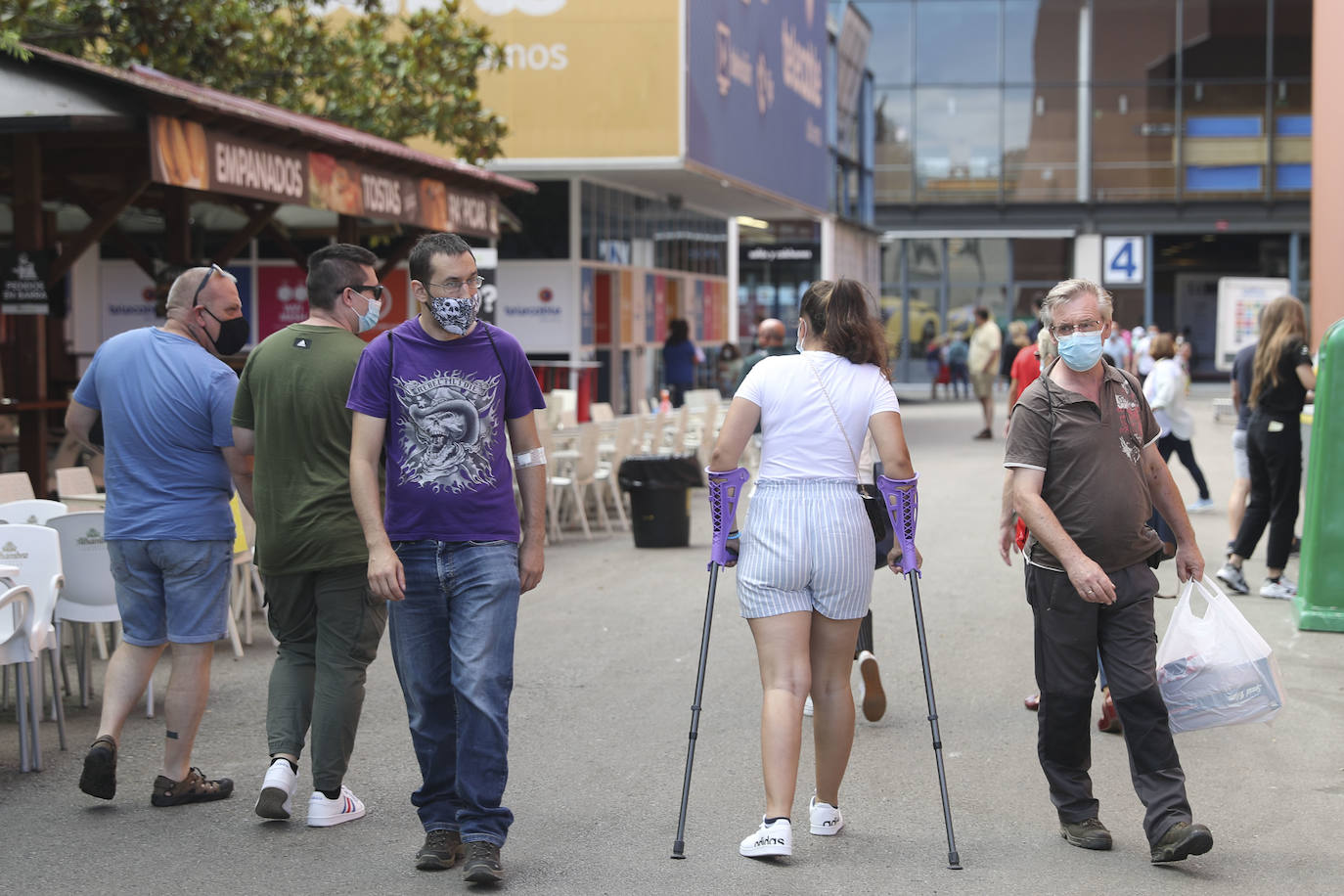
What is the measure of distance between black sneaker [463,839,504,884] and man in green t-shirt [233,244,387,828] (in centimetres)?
81

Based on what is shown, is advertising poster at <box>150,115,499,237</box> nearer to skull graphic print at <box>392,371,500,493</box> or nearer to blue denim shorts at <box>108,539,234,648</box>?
blue denim shorts at <box>108,539,234,648</box>

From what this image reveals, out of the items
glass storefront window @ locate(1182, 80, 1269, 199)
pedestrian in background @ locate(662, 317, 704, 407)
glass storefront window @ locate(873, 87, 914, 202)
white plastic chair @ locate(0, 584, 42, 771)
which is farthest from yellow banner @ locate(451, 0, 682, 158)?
glass storefront window @ locate(1182, 80, 1269, 199)

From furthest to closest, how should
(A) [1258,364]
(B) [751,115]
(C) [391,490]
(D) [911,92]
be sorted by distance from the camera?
(D) [911,92]
(B) [751,115]
(A) [1258,364]
(C) [391,490]

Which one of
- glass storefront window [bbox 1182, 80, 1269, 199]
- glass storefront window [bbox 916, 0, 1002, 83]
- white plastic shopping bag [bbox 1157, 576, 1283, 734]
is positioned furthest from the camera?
glass storefront window [bbox 916, 0, 1002, 83]

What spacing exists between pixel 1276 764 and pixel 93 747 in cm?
457

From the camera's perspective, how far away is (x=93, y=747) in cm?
552

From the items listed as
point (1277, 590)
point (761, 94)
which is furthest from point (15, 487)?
point (761, 94)

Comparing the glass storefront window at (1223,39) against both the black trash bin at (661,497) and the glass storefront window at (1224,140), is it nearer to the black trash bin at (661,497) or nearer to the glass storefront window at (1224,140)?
the glass storefront window at (1224,140)

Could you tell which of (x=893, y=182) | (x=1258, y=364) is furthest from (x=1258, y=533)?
(x=893, y=182)

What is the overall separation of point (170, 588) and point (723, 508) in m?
2.06

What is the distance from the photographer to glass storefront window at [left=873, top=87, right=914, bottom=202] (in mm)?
43500

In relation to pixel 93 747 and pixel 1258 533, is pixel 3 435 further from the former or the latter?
pixel 1258 533

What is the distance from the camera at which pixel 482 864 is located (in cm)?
474

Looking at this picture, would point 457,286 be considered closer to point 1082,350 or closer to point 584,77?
point 1082,350
